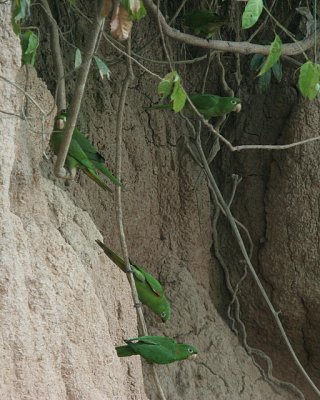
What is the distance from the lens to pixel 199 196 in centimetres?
440

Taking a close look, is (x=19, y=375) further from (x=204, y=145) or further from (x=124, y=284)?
(x=204, y=145)

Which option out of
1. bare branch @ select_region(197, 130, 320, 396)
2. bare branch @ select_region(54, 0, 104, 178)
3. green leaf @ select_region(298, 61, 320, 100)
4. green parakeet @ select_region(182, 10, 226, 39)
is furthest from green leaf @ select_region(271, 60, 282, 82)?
bare branch @ select_region(54, 0, 104, 178)

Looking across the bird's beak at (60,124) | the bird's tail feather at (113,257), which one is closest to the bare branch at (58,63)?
the bird's beak at (60,124)

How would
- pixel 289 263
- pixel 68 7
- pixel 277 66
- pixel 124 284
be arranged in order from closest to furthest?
pixel 124 284
pixel 68 7
pixel 277 66
pixel 289 263

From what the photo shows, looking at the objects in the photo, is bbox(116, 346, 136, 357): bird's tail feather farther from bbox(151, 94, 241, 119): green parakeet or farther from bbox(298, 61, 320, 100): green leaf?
bbox(151, 94, 241, 119): green parakeet

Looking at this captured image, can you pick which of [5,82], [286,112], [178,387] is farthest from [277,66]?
[5,82]

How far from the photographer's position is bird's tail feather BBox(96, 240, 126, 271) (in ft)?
9.38

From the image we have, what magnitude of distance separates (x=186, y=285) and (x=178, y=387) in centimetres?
48

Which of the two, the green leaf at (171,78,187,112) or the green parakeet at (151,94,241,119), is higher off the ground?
the green parakeet at (151,94,241,119)

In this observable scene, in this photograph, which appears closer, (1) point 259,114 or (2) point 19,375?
(2) point 19,375

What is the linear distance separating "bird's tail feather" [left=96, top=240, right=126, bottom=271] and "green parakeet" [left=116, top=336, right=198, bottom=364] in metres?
0.24

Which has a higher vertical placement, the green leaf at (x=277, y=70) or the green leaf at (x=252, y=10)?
the green leaf at (x=277, y=70)

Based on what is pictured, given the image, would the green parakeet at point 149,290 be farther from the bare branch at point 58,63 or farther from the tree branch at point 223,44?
the tree branch at point 223,44

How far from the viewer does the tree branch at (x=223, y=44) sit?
125 inches
